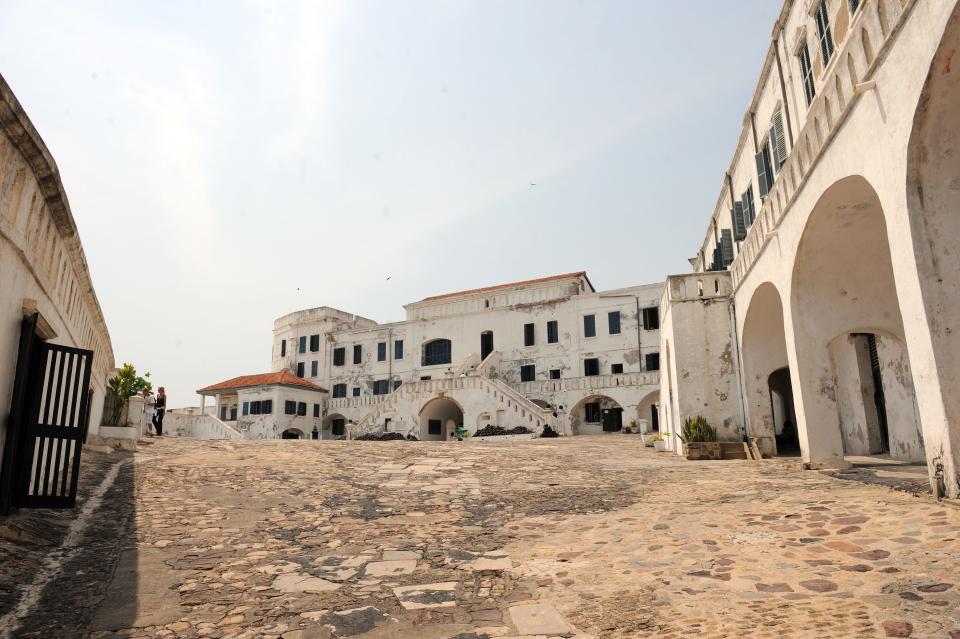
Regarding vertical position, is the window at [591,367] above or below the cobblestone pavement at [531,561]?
above

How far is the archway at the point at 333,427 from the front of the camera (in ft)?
150

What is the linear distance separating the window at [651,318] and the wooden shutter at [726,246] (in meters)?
17.0

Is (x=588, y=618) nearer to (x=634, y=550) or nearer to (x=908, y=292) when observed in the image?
(x=634, y=550)

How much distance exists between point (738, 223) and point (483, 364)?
2291 cm

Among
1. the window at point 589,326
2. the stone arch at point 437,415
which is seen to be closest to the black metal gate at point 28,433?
the stone arch at point 437,415

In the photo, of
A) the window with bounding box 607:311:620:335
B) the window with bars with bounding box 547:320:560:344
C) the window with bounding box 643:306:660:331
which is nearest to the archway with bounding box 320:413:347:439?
the window with bars with bounding box 547:320:560:344

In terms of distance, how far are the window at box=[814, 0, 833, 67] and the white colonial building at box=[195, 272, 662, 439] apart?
21384 millimetres

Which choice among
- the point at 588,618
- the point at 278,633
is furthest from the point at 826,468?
the point at 278,633

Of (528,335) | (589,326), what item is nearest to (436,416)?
(528,335)

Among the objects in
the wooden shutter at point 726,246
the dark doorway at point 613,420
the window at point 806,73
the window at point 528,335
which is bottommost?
the dark doorway at point 613,420

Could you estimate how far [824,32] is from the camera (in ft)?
36.9

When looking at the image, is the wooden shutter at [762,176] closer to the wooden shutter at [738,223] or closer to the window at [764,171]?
the window at [764,171]

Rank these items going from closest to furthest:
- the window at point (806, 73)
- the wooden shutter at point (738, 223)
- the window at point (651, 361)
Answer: the window at point (806, 73) < the wooden shutter at point (738, 223) < the window at point (651, 361)

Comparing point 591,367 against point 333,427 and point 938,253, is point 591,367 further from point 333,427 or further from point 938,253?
point 938,253
